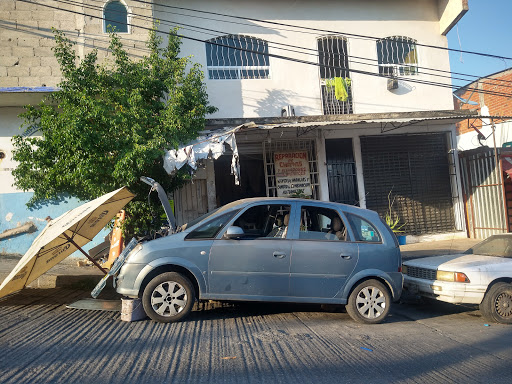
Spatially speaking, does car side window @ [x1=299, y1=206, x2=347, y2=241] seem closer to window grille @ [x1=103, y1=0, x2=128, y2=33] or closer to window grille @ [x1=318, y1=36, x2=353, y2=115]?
window grille @ [x1=318, y1=36, x2=353, y2=115]

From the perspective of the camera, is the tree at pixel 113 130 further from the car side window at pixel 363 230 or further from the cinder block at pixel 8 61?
the car side window at pixel 363 230

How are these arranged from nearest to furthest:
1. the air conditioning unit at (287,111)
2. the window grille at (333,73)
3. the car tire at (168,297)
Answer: the car tire at (168,297) < the air conditioning unit at (287,111) < the window grille at (333,73)

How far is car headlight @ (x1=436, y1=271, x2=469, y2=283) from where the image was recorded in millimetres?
6215

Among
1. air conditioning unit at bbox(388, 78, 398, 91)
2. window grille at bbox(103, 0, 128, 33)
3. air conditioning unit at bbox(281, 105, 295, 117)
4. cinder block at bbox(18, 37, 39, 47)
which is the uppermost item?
window grille at bbox(103, 0, 128, 33)

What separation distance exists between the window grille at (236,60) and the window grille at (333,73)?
171 cm

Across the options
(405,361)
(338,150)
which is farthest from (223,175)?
(405,361)

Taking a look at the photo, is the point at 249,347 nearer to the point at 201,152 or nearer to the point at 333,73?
the point at 201,152

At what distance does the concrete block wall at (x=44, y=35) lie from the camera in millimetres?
10898

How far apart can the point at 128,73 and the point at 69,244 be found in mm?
4185

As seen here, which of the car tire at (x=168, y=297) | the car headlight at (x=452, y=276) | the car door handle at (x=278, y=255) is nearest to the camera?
the car tire at (x=168, y=297)

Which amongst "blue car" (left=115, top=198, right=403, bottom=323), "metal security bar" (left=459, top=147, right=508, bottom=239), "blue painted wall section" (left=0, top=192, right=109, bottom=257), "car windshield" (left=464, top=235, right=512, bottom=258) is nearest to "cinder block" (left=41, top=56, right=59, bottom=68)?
"blue painted wall section" (left=0, top=192, right=109, bottom=257)

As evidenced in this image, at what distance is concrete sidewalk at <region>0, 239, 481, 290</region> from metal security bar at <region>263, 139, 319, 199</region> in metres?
3.26

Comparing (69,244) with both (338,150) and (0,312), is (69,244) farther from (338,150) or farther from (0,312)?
(338,150)

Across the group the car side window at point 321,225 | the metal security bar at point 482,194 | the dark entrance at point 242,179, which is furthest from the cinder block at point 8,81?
the metal security bar at point 482,194
